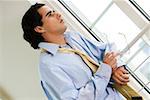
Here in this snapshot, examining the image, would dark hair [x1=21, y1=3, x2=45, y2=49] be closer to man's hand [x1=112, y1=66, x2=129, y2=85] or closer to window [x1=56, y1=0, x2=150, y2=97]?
man's hand [x1=112, y1=66, x2=129, y2=85]

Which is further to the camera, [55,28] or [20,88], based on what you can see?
[20,88]

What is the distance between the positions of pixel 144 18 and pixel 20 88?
1276mm

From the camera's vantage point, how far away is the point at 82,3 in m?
2.48

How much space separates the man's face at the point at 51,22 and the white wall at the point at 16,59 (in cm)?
78

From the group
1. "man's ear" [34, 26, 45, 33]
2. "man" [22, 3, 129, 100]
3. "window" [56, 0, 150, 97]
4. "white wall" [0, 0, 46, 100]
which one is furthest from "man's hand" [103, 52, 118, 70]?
"white wall" [0, 0, 46, 100]

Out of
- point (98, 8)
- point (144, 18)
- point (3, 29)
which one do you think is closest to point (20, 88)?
point (3, 29)

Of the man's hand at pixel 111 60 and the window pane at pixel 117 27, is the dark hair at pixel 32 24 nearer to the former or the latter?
the man's hand at pixel 111 60

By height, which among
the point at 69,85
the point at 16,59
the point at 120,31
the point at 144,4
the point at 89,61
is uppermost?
the point at 144,4

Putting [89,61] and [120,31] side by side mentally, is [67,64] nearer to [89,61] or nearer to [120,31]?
[89,61]

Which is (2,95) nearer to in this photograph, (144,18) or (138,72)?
(138,72)

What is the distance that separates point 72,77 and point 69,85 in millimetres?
59

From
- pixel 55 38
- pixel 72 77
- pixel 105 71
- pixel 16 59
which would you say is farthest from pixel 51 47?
pixel 16 59

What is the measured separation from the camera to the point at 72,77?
1379 mm

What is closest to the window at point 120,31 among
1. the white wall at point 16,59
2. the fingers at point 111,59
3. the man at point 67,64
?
the white wall at point 16,59
